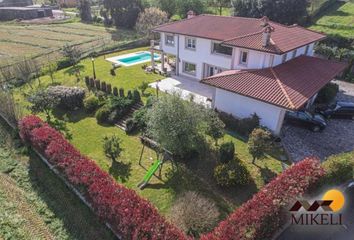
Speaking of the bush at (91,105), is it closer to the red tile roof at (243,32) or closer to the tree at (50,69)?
the tree at (50,69)

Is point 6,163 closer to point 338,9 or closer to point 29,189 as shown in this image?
point 29,189

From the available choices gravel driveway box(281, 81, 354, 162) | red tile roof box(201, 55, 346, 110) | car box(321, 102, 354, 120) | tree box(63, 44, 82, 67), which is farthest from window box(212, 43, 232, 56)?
tree box(63, 44, 82, 67)

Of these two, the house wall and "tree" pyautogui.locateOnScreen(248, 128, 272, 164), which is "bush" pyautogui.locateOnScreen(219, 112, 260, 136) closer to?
the house wall

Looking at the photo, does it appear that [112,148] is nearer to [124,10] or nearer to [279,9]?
[279,9]

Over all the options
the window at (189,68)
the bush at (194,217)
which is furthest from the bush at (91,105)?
the bush at (194,217)

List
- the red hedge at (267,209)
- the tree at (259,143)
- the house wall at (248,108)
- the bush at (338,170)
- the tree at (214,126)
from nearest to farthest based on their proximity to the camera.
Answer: the red hedge at (267,209) → the bush at (338,170) → the tree at (259,143) → the tree at (214,126) → the house wall at (248,108)

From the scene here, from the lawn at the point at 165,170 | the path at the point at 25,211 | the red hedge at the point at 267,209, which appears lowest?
the path at the point at 25,211
